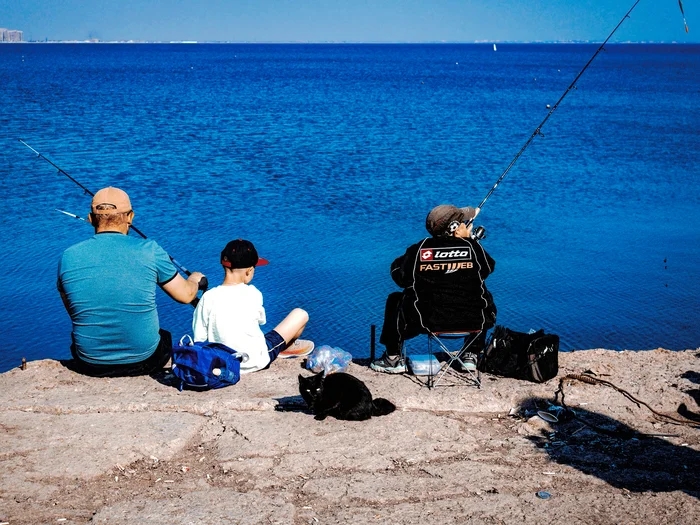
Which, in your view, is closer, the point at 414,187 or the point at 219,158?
the point at 414,187

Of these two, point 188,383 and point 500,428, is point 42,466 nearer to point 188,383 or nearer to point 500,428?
point 188,383

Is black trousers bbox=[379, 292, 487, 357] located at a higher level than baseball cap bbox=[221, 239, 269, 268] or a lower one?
lower

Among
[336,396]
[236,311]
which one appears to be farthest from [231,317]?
[336,396]

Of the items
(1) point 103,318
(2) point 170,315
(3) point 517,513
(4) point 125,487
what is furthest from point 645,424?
(2) point 170,315

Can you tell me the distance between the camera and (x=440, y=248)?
4.37m

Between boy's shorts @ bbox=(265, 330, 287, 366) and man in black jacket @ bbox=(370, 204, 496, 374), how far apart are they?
83 cm

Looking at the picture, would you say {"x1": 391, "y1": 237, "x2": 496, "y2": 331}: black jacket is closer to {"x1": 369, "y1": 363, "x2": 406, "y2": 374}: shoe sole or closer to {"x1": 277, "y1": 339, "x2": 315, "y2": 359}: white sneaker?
{"x1": 369, "y1": 363, "x2": 406, "y2": 374}: shoe sole

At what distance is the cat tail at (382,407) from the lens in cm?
→ 412

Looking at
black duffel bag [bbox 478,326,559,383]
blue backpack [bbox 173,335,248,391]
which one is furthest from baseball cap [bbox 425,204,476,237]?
blue backpack [bbox 173,335,248,391]

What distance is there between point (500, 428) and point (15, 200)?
10.8 metres

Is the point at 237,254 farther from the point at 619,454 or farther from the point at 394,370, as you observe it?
the point at 619,454

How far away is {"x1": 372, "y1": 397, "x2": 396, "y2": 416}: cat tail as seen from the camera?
4125 millimetres

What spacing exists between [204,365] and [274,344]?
0.68 metres

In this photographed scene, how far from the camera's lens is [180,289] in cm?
464
